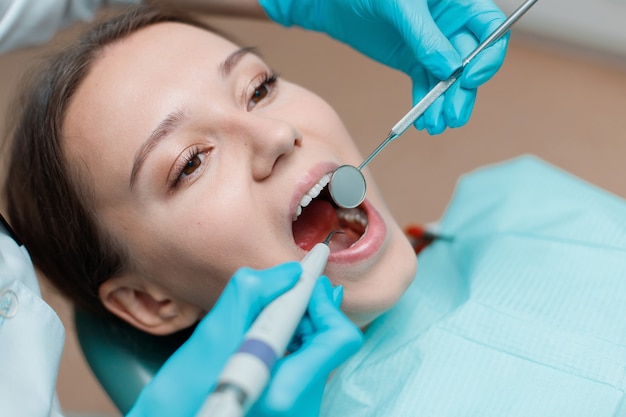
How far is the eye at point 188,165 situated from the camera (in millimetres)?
1000

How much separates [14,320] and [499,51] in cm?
85

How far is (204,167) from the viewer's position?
3.35 feet

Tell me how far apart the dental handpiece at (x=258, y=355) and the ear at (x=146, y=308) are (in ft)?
1.28

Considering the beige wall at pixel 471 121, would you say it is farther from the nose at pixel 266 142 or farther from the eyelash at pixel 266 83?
the nose at pixel 266 142

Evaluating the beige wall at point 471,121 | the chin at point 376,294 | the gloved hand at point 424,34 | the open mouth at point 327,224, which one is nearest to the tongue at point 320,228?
the open mouth at point 327,224

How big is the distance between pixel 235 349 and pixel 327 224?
41 cm

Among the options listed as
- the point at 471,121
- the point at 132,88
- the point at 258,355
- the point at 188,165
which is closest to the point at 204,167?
the point at 188,165

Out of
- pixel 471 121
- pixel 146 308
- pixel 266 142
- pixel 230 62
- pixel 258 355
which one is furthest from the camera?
pixel 471 121

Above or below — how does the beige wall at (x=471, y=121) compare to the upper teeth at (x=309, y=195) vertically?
below

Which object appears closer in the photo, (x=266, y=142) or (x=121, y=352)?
(x=266, y=142)

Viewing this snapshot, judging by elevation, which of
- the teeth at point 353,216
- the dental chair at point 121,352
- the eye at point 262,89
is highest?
the eye at point 262,89

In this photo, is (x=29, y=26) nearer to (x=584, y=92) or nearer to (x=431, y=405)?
(x=431, y=405)

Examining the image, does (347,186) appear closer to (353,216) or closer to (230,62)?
(353,216)

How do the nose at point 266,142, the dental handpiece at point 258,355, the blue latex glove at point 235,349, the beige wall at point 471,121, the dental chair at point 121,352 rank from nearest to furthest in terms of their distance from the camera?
1. the dental handpiece at point 258,355
2. the blue latex glove at point 235,349
3. the nose at point 266,142
4. the dental chair at point 121,352
5. the beige wall at point 471,121
